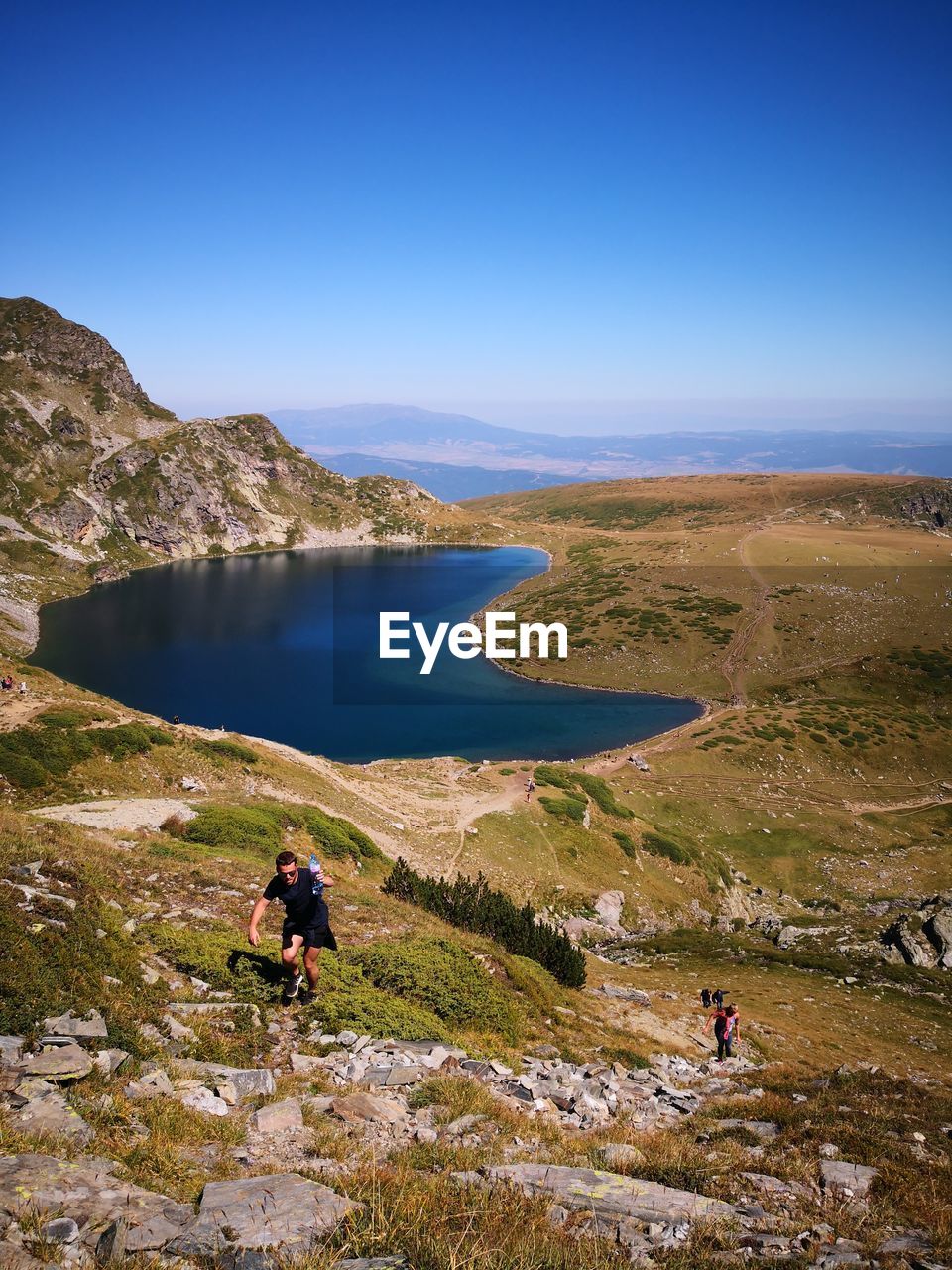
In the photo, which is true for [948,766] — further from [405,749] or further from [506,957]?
[506,957]

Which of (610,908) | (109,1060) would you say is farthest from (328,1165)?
(610,908)

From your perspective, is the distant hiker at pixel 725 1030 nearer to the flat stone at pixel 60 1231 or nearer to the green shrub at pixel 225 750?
the flat stone at pixel 60 1231

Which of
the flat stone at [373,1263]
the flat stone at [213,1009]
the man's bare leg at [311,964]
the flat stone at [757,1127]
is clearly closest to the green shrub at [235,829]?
the man's bare leg at [311,964]

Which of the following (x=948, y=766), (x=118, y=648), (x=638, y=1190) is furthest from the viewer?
(x=118, y=648)

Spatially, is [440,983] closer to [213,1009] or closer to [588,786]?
[213,1009]

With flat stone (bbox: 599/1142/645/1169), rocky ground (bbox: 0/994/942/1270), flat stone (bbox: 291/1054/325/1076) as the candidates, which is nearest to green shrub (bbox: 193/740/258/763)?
rocky ground (bbox: 0/994/942/1270)

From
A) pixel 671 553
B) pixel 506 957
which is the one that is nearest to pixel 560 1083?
pixel 506 957
